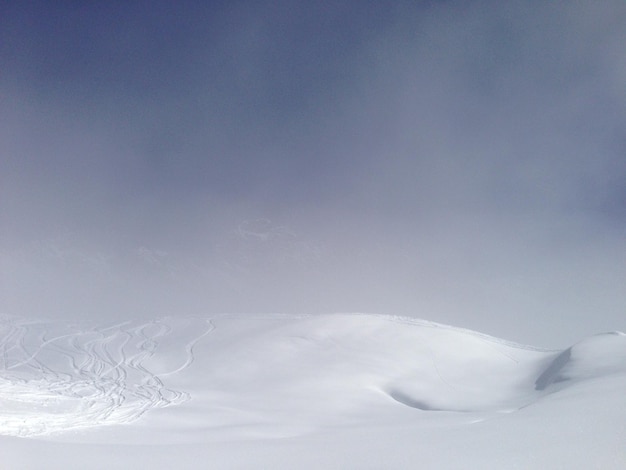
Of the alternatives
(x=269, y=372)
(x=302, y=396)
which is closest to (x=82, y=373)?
(x=269, y=372)

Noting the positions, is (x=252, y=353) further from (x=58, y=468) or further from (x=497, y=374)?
(x=58, y=468)

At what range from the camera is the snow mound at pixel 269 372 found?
872 centimetres

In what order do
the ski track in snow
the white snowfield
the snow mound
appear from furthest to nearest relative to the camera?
the snow mound → the ski track in snow → the white snowfield

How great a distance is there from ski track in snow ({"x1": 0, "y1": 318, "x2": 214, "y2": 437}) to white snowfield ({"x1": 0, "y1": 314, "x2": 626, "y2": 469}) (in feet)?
0.16

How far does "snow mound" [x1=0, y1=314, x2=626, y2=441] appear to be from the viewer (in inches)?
343

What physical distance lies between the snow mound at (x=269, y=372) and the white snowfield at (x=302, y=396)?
0.17 feet

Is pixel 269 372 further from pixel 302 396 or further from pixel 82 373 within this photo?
pixel 82 373

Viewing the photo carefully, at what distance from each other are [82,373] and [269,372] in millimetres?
4181

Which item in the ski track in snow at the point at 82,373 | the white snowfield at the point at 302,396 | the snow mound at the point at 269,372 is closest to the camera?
the white snowfield at the point at 302,396

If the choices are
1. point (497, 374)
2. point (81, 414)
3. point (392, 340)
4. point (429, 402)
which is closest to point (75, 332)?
point (81, 414)

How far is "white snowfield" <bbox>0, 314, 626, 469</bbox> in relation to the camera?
5715 mm

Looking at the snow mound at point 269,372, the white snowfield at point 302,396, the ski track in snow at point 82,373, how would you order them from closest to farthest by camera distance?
the white snowfield at point 302,396
the ski track in snow at point 82,373
the snow mound at point 269,372

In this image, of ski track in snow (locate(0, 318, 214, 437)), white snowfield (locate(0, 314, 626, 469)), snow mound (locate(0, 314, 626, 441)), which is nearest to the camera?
white snowfield (locate(0, 314, 626, 469))

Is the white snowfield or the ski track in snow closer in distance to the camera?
the white snowfield
